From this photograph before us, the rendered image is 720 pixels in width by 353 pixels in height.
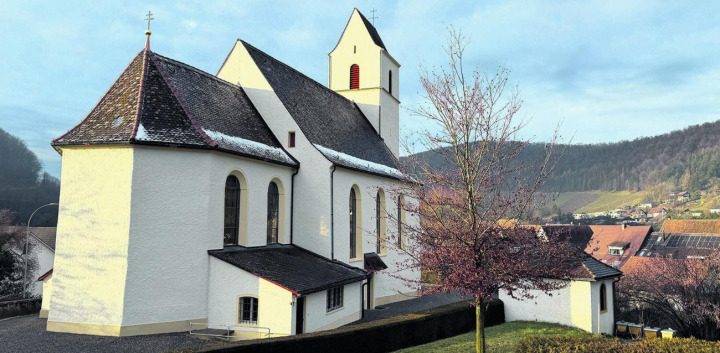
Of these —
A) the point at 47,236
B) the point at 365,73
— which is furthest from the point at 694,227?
the point at 47,236

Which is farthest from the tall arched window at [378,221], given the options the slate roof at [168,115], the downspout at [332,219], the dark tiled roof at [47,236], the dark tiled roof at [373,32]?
the dark tiled roof at [47,236]

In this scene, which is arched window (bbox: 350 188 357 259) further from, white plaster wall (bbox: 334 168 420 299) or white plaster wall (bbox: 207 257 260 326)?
white plaster wall (bbox: 207 257 260 326)

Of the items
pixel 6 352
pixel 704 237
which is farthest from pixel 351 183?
pixel 704 237

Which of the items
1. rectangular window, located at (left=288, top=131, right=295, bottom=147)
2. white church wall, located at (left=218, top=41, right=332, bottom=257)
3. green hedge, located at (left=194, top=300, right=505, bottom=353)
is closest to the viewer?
green hedge, located at (left=194, top=300, right=505, bottom=353)

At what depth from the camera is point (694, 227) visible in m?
62.9

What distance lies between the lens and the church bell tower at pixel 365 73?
1225 inches

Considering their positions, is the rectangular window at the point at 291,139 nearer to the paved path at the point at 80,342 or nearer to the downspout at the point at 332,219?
the downspout at the point at 332,219

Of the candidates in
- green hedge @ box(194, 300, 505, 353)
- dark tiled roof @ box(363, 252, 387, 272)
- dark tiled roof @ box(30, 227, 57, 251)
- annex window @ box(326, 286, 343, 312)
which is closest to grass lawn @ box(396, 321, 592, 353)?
green hedge @ box(194, 300, 505, 353)

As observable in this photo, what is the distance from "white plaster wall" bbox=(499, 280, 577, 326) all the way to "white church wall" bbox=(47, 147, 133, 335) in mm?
15171

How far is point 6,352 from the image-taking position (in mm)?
13234

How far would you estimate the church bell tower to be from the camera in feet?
102

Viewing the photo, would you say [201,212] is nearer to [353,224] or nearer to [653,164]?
[353,224]

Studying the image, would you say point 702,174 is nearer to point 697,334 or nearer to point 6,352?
point 697,334

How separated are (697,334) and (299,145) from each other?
20.6 metres
